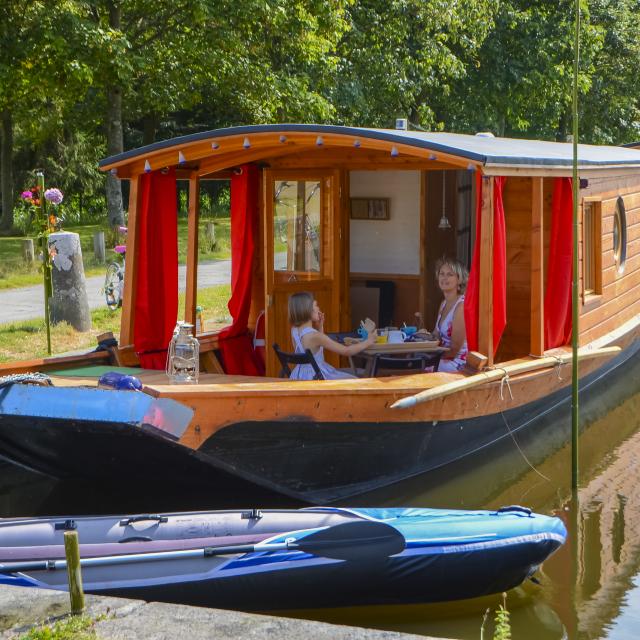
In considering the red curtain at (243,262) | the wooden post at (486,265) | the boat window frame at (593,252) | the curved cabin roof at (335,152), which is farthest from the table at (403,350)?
the boat window frame at (593,252)

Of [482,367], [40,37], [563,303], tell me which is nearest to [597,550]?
[482,367]

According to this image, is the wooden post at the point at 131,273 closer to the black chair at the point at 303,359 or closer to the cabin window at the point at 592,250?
the black chair at the point at 303,359

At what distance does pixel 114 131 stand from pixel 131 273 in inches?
573

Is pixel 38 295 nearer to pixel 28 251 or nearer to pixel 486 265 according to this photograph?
pixel 28 251

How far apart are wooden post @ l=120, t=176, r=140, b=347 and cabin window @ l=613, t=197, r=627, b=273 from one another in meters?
5.69

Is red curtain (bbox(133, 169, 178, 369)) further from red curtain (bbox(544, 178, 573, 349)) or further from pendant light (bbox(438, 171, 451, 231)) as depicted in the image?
red curtain (bbox(544, 178, 573, 349))

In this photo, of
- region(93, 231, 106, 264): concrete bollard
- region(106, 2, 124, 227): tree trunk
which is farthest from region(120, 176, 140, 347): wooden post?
region(106, 2, 124, 227): tree trunk

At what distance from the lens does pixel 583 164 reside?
1021 centimetres

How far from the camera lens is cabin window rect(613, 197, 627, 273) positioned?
12.7m

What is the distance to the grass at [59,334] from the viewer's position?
43.9 feet

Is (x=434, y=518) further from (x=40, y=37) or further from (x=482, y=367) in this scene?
(x=40, y=37)

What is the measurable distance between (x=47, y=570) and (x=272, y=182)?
5.21m

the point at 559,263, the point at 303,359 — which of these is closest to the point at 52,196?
the point at 303,359

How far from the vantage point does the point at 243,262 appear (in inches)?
432
